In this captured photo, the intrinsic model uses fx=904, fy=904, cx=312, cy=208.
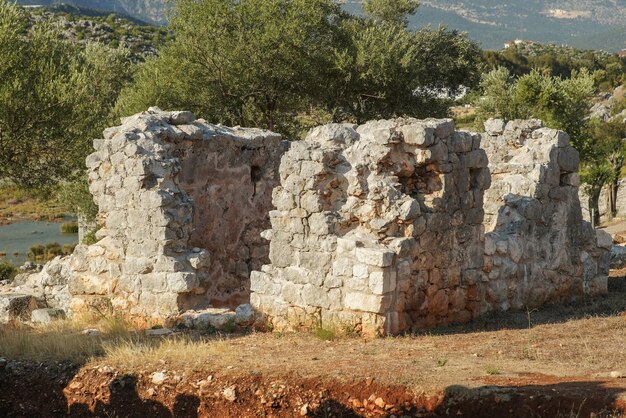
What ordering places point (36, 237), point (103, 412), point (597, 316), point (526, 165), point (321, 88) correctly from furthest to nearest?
point (36, 237)
point (321, 88)
point (526, 165)
point (597, 316)
point (103, 412)

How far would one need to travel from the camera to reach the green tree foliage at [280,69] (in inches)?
1068

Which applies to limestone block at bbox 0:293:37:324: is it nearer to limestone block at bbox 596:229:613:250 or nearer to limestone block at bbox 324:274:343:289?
limestone block at bbox 324:274:343:289

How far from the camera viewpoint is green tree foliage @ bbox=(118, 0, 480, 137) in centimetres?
2712

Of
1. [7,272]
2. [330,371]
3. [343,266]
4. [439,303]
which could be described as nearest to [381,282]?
[343,266]

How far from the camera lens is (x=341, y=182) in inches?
468

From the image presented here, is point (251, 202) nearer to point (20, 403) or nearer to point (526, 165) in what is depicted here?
point (526, 165)

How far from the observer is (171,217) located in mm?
12859

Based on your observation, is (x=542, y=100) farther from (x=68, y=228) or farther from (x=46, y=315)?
(x=68, y=228)

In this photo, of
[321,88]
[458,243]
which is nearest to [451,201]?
[458,243]

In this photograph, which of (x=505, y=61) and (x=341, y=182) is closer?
(x=341, y=182)

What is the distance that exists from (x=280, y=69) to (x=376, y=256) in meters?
17.2

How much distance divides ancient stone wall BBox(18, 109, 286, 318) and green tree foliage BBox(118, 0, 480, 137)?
1173 centimetres

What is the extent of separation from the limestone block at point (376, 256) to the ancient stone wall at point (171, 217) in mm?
2798

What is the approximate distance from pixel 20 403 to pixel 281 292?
3.57 meters
